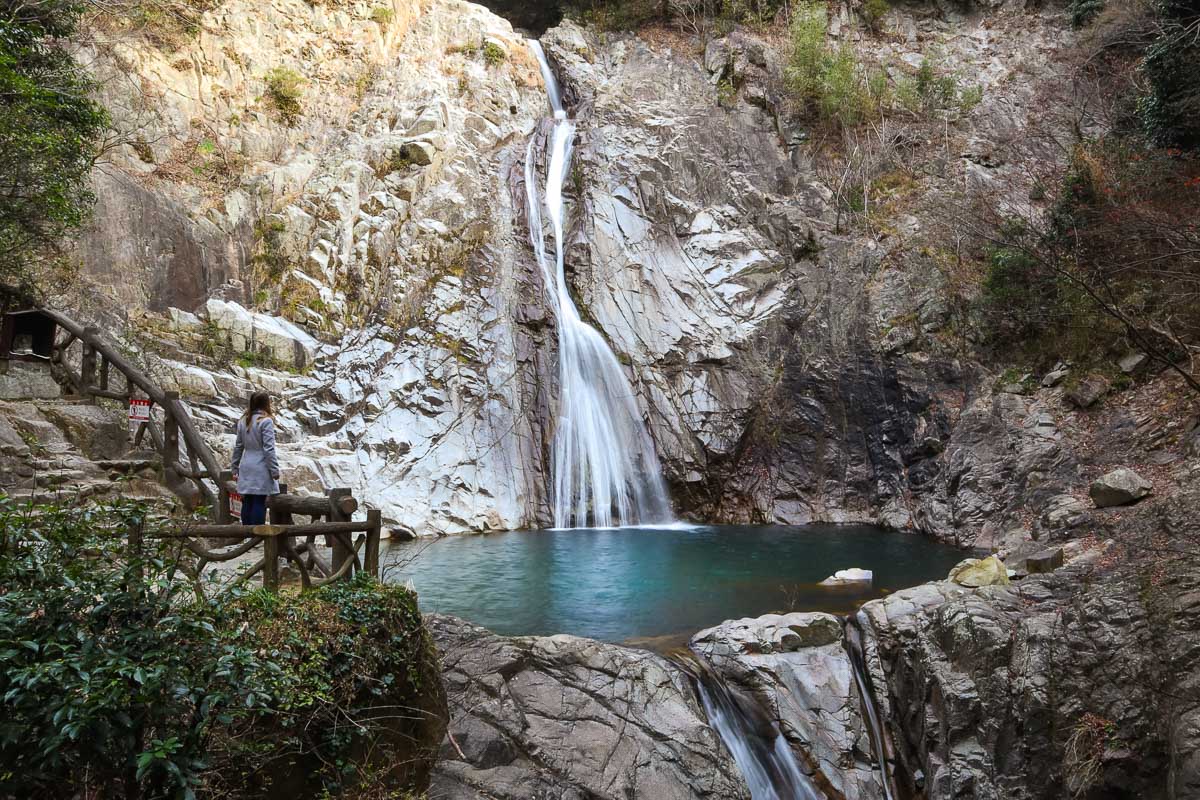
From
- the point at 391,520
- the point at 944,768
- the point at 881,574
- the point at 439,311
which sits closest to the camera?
the point at 944,768

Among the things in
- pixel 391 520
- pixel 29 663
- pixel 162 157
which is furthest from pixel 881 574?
pixel 162 157

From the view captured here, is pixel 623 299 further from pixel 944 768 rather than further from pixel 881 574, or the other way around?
pixel 944 768

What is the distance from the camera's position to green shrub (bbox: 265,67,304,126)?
66.8ft

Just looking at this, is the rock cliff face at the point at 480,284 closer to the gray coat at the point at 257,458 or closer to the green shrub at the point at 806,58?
the green shrub at the point at 806,58

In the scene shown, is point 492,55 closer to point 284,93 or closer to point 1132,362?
point 284,93

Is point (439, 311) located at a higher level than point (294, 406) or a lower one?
higher

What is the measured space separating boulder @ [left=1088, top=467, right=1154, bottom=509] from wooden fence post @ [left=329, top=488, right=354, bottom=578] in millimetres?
10568

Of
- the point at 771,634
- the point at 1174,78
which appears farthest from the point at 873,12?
the point at 771,634

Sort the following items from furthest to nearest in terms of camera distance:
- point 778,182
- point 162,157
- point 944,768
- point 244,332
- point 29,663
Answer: point 778,182
point 162,157
point 244,332
point 944,768
point 29,663

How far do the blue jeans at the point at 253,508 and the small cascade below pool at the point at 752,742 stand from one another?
461 cm

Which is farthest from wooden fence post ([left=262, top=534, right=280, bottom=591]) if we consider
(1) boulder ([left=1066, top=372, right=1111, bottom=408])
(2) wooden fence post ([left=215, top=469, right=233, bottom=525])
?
(1) boulder ([left=1066, top=372, right=1111, bottom=408])

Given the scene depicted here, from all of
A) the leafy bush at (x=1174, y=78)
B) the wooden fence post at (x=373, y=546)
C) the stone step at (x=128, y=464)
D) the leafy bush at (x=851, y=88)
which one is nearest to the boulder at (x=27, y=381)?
the stone step at (x=128, y=464)

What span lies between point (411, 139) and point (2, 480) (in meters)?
16.9

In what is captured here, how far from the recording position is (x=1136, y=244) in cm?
1234
